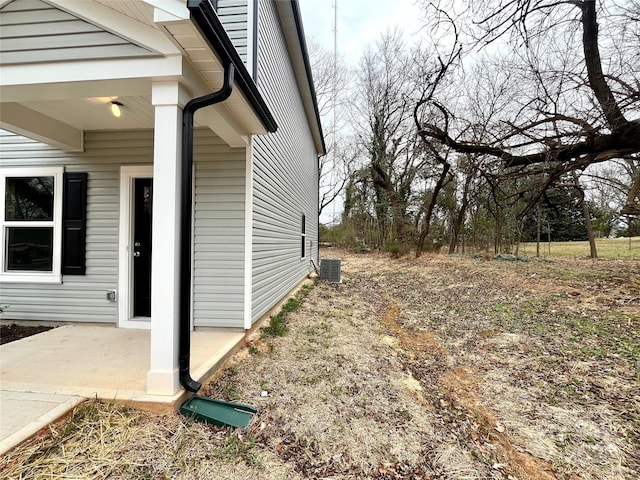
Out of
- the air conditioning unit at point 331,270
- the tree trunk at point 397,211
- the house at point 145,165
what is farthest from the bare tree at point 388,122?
the house at point 145,165

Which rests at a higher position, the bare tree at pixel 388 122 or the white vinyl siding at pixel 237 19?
the bare tree at pixel 388 122

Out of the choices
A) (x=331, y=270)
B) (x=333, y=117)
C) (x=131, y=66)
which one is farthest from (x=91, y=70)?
(x=333, y=117)

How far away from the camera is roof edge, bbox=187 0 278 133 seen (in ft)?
6.02

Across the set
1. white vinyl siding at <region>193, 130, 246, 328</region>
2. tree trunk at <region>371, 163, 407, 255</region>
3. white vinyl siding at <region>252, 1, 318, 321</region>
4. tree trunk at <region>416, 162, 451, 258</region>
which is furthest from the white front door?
tree trunk at <region>371, 163, 407, 255</region>

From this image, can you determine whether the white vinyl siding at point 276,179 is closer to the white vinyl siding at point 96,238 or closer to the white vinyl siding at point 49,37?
the white vinyl siding at point 96,238

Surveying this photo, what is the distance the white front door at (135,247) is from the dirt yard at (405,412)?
156 centimetres

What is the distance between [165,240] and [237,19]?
9.87 ft

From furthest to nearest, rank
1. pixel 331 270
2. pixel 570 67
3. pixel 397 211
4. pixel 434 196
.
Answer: pixel 397 211 → pixel 434 196 → pixel 331 270 → pixel 570 67

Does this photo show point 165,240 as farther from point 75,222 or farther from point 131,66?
point 75,222

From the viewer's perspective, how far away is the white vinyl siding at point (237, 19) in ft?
11.8

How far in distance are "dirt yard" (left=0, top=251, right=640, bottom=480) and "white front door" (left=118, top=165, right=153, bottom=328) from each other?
1562 mm

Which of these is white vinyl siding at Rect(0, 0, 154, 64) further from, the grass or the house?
the grass

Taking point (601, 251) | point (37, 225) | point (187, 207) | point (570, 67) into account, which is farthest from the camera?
point (601, 251)

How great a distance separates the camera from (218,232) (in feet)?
12.1
